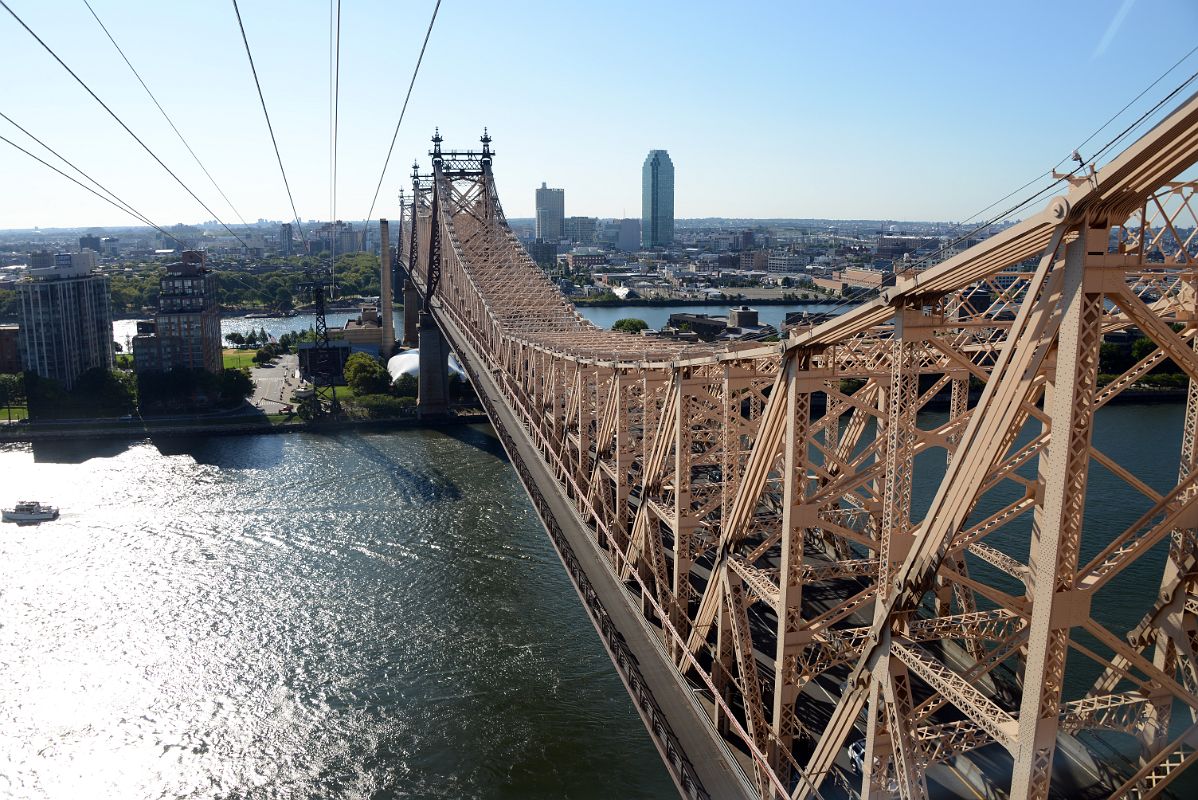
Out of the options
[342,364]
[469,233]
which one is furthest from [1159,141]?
[342,364]

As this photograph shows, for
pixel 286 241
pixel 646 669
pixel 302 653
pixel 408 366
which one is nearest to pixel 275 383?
pixel 408 366

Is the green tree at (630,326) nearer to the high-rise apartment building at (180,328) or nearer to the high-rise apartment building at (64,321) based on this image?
the high-rise apartment building at (180,328)

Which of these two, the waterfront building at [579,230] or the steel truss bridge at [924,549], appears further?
the waterfront building at [579,230]

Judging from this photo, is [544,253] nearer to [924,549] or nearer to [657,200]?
[657,200]

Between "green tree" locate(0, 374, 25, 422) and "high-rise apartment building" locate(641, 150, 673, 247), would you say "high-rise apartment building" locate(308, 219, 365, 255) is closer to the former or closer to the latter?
"high-rise apartment building" locate(641, 150, 673, 247)

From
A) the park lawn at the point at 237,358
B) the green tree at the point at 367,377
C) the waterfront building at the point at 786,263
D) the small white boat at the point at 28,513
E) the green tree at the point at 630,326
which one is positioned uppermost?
the waterfront building at the point at 786,263

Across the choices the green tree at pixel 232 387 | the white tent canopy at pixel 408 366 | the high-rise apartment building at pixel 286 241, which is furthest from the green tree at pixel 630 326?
the high-rise apartment building at pixel 286 241
